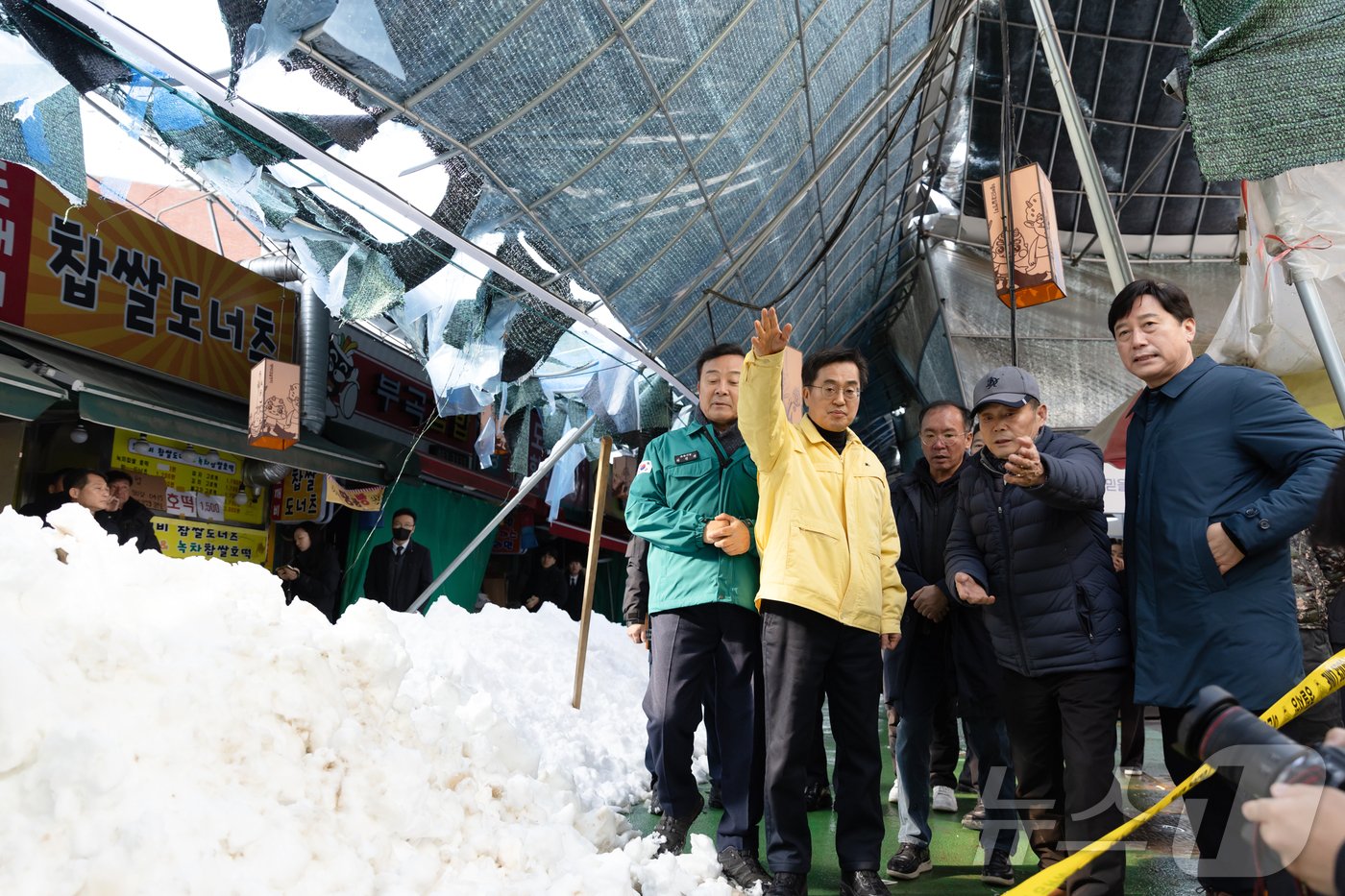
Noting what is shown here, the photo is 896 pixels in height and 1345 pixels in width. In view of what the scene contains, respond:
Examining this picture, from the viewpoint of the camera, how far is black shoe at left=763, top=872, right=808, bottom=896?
2791 mm

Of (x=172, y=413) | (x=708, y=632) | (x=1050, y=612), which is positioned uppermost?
(x=172, y=413)

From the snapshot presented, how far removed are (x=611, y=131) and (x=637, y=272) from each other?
117cm

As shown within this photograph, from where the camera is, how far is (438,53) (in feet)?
11.3

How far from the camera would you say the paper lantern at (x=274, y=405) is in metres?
6.80

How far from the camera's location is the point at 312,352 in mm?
8945

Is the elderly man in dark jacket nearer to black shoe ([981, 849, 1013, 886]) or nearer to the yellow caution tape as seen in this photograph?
black shoe ([981, 849, 1013, 886])

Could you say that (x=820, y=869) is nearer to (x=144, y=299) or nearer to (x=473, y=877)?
(x=473, y=877)

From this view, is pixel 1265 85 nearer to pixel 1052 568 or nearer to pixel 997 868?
pixel 1052 568

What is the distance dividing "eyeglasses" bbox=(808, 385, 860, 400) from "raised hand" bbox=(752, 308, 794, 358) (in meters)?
0.51

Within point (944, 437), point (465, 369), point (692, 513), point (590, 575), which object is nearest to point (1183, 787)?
point (692, 513)

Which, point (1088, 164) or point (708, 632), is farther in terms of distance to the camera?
point (1088, 164)

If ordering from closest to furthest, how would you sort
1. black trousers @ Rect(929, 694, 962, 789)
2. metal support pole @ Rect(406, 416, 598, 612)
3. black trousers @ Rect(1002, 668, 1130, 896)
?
black trousers @ Rect(1002, 668, 1130, 896)
black trousers @ Rect(929, 694, 962, 789)
metal support pole @ Rect(406, 416, 598, 612)

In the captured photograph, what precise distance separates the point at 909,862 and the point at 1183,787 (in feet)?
6.01

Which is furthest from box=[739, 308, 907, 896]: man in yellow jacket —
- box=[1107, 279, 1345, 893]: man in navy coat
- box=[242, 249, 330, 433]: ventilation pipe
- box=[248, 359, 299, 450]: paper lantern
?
box=[242, 249, 330, 433]: ventilation pipe
